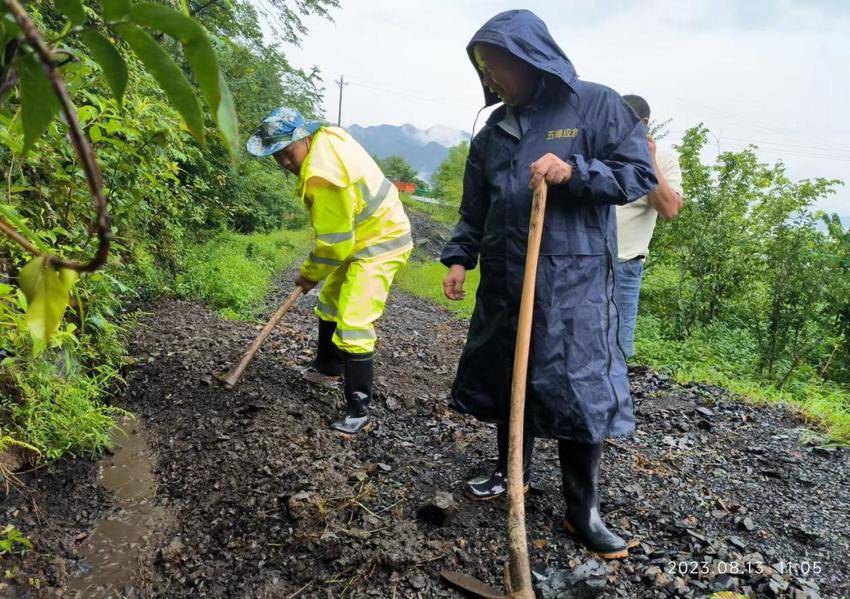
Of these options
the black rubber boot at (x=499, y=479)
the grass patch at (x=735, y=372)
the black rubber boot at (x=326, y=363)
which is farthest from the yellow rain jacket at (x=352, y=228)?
the grass patch at (x=735, y=372)

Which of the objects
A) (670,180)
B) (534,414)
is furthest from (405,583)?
(670,180)

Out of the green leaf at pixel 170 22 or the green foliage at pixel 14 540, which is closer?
the green leaf at pixel 170 22

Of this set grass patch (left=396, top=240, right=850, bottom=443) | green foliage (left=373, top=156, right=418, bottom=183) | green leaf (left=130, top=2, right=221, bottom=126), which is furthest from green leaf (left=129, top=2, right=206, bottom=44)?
green foliage (left=373, top=156, right=418, bottom=183)

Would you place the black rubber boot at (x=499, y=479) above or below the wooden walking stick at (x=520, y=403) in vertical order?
below

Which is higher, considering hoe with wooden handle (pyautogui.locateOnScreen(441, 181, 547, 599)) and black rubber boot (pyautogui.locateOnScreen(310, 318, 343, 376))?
hoe with wooden handle (pyautogui.locateOnScreen(441, 181, 547, 599))

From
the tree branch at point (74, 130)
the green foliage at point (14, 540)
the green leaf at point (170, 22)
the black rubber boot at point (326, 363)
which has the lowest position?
the green foliage at point (14, 540)

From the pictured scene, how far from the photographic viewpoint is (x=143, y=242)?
443 centimetres

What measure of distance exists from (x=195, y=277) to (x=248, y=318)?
1080mm

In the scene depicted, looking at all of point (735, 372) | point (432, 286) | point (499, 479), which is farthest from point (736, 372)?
point (432, 286)

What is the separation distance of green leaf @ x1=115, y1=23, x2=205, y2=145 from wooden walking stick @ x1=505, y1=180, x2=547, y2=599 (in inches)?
53.2

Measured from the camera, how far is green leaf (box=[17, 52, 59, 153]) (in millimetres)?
547

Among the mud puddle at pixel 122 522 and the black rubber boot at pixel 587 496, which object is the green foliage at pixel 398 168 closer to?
the mud puddle at pixel 122 522

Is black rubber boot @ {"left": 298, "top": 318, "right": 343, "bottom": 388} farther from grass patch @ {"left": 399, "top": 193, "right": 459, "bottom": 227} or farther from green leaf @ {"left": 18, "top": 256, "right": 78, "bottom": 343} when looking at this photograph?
grass patch @ {"left": 399, "top": 193, "right": 459, "bottom": 227}

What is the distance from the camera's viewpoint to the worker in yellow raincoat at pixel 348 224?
2.92m
